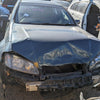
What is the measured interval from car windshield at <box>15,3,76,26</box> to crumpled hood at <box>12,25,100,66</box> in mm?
848

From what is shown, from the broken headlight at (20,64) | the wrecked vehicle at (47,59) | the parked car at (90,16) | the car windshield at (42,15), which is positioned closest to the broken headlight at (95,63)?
the wrecked vehicle at (47,59)

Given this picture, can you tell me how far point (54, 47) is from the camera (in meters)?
2.42

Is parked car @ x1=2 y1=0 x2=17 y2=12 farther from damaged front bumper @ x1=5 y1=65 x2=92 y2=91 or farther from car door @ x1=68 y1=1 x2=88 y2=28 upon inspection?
damaged front bumper @ x1=5 y1=65 x2=92 y2=91

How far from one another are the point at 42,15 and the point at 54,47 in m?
1.55

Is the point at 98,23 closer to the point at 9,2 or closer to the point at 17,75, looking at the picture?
the point at 17,75

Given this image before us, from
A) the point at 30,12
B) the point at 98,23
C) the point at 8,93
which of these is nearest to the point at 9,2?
the point at 98,23

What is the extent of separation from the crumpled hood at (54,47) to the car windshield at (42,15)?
848 millimetres

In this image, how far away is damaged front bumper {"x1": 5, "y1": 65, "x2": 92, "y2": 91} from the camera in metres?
2.31

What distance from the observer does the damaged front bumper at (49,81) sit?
7.57 feet

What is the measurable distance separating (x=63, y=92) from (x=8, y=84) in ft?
3.34

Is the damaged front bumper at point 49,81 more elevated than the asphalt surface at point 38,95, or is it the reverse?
the damaged front bumper at point 49,81

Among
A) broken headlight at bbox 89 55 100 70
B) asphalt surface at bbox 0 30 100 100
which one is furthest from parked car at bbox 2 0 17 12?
broken headlight at bbox 89 55 100 70

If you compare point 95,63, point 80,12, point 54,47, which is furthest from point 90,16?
point 54,47

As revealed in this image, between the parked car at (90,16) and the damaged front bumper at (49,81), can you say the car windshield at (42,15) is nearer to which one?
the damaged front bumper at (49,81)
